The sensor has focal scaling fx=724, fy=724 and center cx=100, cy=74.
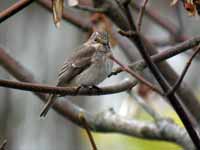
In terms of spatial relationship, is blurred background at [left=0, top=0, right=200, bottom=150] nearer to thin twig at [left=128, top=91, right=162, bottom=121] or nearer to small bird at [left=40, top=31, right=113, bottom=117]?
thin twig at [left=128, top=91, right=162, bottom=121]

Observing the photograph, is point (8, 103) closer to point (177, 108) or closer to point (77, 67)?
point (77, 67)

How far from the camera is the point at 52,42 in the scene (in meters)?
7.37

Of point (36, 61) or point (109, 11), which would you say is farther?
point (36, 61)

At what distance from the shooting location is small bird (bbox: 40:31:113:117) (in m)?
3.44

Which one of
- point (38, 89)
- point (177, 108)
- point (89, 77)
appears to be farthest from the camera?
point (89, 77)

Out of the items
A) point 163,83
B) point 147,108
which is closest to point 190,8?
point 163,83

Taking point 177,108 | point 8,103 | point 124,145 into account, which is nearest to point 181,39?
point 124,145

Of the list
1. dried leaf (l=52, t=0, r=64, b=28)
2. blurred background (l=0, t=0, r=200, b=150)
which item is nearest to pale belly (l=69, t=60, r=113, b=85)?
dried leaf (l=52, t=0, r=64, b=28)

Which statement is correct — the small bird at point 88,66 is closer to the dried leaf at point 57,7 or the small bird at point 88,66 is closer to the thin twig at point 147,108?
the thin twig at point 147,108

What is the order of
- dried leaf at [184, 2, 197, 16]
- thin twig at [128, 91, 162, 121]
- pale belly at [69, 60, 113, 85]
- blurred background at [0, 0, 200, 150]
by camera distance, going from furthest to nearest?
1. blurred background at [0, 0, 200, 150]
2. thin twig at [128, 91, 162, 121]
3. pale belly at [69, 60, 113, 85]
4. dried leaf at [184, 2, 197, 16]

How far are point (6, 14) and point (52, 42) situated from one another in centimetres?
506

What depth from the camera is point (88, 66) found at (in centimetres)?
357

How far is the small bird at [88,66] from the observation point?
3.44 metres

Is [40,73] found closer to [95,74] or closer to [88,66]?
[88,66]
